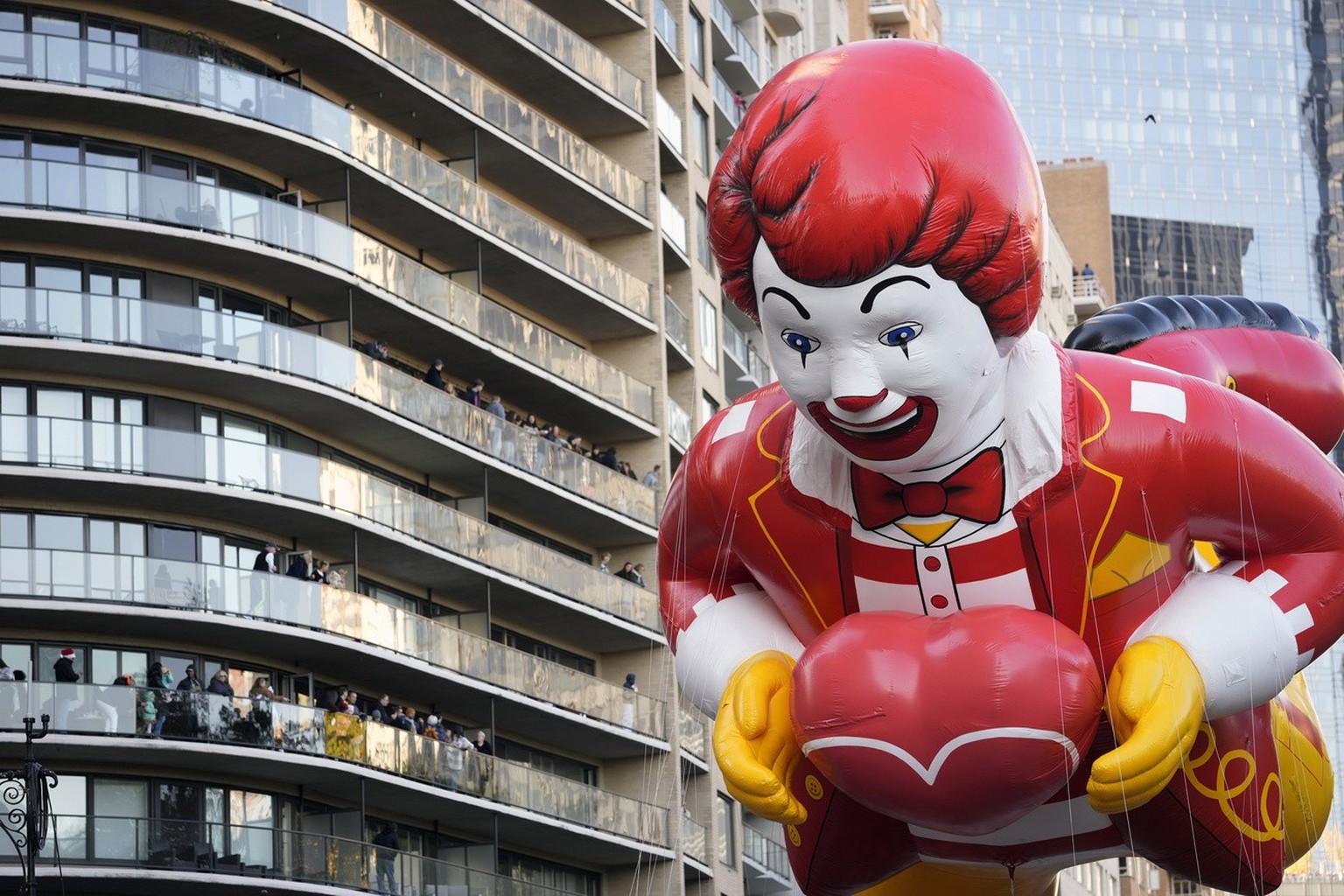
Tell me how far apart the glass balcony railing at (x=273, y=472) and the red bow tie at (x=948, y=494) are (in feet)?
82.8

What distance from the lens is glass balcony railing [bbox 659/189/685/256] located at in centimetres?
5653

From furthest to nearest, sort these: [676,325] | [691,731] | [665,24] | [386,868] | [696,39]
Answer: [696,39], [665,24], [676,325], [691,731], [386,868]

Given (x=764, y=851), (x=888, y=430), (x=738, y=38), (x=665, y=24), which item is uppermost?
(x=738, y=38)

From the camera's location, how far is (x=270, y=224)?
4306cm

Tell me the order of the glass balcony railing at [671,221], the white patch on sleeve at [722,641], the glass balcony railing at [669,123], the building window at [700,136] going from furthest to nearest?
the building window at [700,136]
the glass balcony railing at [669,123]
the glass balcony railing at [671,221]
the white patch on sleeve at [722,641]

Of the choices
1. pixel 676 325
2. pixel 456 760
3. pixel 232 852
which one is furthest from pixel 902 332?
pixel 676 325

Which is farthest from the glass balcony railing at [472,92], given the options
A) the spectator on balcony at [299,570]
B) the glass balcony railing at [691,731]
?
the glass balcony railing at [691,731]

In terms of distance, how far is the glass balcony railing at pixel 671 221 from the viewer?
5653 centimetres

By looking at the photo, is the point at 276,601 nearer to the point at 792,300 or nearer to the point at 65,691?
the point at 65,691

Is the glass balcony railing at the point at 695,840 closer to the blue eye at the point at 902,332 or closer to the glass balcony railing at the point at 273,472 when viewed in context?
the glass balcony railing at the point at 273,472

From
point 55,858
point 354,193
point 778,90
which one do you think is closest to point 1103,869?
point 354,193

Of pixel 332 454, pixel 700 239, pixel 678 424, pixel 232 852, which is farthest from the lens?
pixel 700 239

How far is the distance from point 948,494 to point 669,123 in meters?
42.4

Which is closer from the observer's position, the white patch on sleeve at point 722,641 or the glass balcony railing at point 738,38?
the white patch on sleeve at point 722,641
